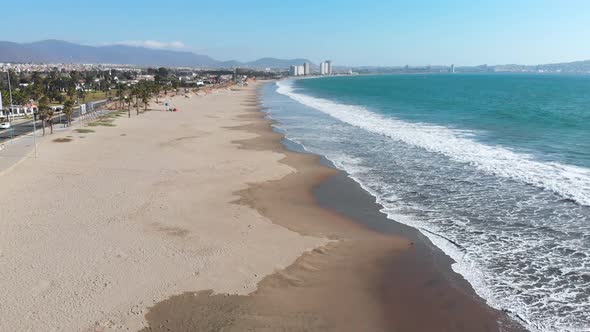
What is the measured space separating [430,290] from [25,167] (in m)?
21.2

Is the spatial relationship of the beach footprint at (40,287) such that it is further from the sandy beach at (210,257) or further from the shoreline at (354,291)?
the shoreline at (354,291)

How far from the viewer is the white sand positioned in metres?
10.6

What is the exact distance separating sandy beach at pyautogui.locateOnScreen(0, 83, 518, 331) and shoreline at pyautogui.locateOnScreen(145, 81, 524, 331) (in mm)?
44

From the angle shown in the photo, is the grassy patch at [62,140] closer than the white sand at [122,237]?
No

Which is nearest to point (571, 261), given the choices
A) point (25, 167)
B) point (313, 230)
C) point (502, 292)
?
point (502, 292)

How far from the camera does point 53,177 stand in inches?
848

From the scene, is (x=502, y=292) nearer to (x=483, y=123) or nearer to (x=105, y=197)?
(x=105, y=197)

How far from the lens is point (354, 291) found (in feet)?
38.5

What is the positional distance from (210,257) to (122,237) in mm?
3338

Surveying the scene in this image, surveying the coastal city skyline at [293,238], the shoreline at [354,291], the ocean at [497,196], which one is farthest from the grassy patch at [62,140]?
the shoreline at [354,291]

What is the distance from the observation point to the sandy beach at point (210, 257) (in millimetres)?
10281

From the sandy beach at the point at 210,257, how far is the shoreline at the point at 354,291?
1.7 inches

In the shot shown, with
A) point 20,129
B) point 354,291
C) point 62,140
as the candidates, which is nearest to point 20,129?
point 20,129

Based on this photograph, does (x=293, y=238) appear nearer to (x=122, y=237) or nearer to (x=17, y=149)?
(x=122, y=237)
